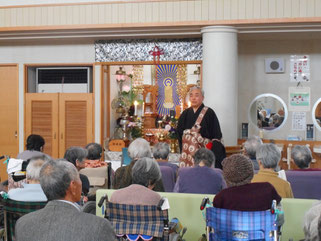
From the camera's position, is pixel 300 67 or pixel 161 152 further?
pixel 300 67

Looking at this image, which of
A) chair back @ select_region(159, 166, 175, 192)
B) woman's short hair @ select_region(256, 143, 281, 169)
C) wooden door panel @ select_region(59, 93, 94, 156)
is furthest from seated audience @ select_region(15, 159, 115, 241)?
wooden door panel @ select_region(59, 93, 94, 156)

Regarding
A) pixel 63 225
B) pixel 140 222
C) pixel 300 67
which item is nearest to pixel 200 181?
pixel 140 222

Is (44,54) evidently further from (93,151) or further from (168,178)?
(168,178)

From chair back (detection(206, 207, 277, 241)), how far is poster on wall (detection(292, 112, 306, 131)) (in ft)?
18.6

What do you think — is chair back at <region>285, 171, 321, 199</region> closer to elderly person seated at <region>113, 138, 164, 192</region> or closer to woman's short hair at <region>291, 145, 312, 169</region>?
woman's short hair at <region>291, 145, 312, 169</region>

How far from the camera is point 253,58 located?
872 cm

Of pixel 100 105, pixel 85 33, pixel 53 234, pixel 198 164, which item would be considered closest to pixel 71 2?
Answer: pixel 85 33

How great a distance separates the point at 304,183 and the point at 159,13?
4159mm

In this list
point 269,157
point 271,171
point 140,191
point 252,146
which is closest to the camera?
point 140,191

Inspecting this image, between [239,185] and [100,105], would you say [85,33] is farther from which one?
[239,185]

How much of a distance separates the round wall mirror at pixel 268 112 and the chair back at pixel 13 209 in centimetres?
578

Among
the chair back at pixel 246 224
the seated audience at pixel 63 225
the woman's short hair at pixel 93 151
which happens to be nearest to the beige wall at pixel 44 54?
the woman's short hair at pixel 93 151

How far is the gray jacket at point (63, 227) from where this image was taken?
7.68 feet

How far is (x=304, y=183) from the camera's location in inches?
175
